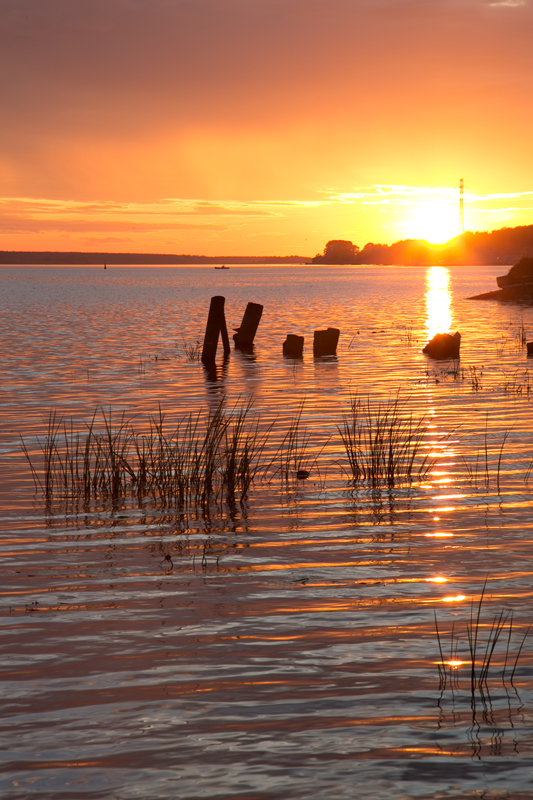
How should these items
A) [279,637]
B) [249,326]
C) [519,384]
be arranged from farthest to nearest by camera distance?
[249,326]
[519,384]
[279,637]

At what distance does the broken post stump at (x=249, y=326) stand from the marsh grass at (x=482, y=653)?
24.0 m

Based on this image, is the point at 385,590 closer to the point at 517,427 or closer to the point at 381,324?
the point at 517,427

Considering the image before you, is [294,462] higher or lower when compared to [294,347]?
lower

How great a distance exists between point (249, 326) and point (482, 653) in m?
24.8

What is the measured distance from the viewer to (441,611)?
6203 millimetres

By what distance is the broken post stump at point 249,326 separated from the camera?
2956 centimetres

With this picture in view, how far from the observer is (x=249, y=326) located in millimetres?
29766

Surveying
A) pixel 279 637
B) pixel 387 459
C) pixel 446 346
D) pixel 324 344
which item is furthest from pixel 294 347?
pixel 279 637

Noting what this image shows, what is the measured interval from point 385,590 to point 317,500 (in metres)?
3.16

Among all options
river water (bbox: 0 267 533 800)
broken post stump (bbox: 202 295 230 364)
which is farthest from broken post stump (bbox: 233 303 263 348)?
river water (bbox: 0 267 533 800)

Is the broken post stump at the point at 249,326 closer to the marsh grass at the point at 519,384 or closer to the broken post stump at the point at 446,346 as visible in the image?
the broken post stump at the point at 446,346

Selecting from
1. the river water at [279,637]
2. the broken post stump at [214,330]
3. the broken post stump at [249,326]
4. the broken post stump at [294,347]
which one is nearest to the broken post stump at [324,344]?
the broken post stump at [294,347]

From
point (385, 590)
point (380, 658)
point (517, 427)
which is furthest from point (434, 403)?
point (380, 658)

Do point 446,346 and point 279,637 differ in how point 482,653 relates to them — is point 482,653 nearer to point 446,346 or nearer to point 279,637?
point 279,637
